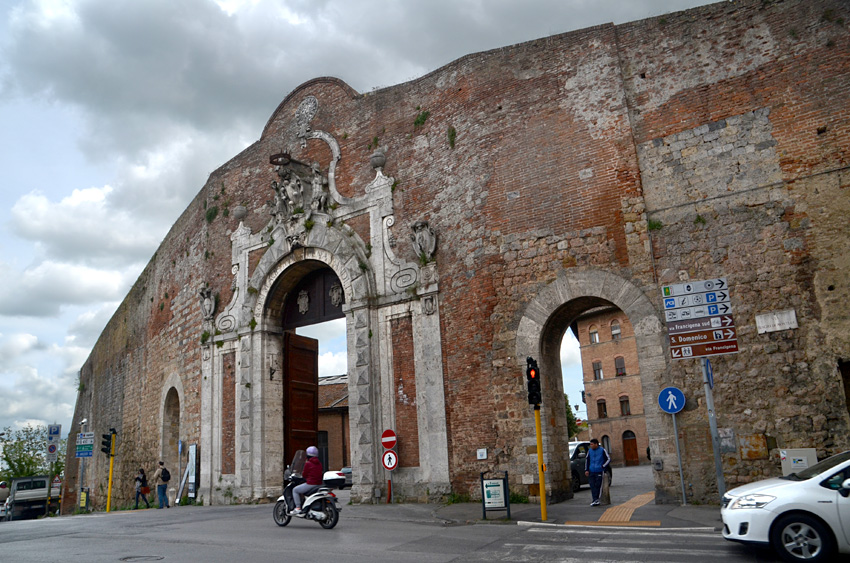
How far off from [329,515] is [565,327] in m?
6.57

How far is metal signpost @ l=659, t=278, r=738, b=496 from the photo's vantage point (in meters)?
11.6

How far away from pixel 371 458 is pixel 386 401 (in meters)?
1.32

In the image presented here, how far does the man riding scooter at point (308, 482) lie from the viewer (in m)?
10.8

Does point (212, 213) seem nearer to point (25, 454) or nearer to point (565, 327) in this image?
point (565, 327)

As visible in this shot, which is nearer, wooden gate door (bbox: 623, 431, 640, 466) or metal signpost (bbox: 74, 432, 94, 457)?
metal signpost (bbox: 74, 432, 94, 457)

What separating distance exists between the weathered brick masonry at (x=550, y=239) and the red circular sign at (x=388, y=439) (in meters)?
0.47

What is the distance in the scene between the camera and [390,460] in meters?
14.7

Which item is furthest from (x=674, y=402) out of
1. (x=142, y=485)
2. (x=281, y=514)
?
(x=142, y=485)

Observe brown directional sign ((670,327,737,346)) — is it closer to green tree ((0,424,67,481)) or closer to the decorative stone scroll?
the decorative stone scroll

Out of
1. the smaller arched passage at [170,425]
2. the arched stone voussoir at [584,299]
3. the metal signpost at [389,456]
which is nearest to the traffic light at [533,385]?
the arched stone voussoir at [584,299]

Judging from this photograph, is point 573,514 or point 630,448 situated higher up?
point 630,448

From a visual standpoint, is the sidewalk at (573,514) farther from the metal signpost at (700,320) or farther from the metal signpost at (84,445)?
the metal signpost at (84,445)

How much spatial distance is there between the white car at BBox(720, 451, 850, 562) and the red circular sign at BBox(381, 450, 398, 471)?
28.2 ft

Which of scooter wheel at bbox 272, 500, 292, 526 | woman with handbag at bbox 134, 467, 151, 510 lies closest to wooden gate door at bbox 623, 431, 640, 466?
woman with handbag at bbox 134, 467, 151, 510
